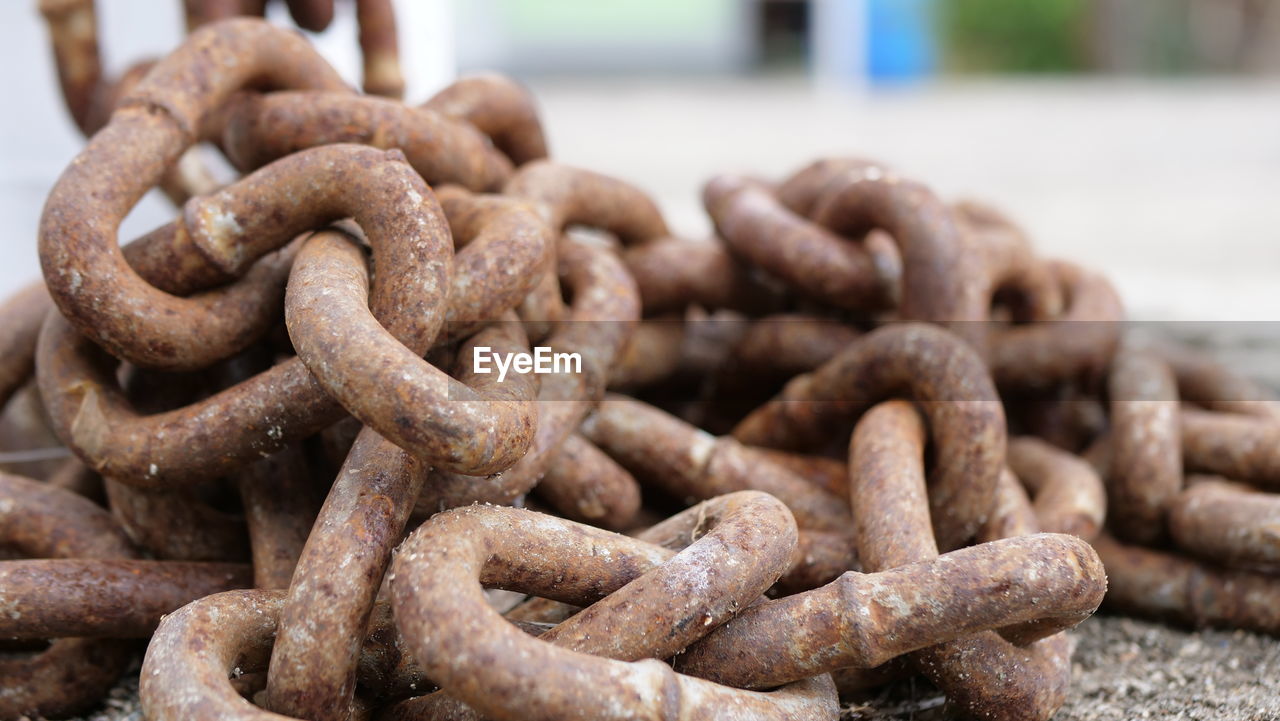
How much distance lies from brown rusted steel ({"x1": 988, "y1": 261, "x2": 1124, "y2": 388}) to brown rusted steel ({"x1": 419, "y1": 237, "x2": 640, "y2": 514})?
0.80 m

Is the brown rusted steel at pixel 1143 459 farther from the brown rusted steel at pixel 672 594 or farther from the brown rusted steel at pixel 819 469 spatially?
the brown rusted steel at pixel 672 594

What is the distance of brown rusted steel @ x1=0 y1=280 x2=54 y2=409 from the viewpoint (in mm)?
1994

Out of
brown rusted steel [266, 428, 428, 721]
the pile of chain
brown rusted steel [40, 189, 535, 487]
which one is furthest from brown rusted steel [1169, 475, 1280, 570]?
brown rusted steel [266, 428, 428, 721]

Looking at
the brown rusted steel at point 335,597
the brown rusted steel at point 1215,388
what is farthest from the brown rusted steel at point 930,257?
the brown rusted steel at point 335,597

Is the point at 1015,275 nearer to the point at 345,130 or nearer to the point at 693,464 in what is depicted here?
the point at 693,464

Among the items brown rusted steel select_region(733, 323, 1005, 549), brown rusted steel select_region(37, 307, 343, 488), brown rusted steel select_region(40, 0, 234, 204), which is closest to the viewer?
brown rusted steel select_region(37, 307, 343, 488)

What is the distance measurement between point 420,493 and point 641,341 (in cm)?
85

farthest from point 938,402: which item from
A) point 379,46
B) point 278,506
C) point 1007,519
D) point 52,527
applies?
point 379,46

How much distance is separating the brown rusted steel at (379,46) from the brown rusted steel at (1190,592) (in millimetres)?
1752

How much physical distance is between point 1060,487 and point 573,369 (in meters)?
0.89

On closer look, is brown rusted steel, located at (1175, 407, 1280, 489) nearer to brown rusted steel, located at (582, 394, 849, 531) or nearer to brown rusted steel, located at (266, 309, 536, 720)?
brown rusted steel, located at (582, 394, 849, 531)

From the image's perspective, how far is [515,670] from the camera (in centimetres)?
126

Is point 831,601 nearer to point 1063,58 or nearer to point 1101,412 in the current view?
point 1101,412

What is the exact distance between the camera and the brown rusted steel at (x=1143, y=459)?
2.12 metres
